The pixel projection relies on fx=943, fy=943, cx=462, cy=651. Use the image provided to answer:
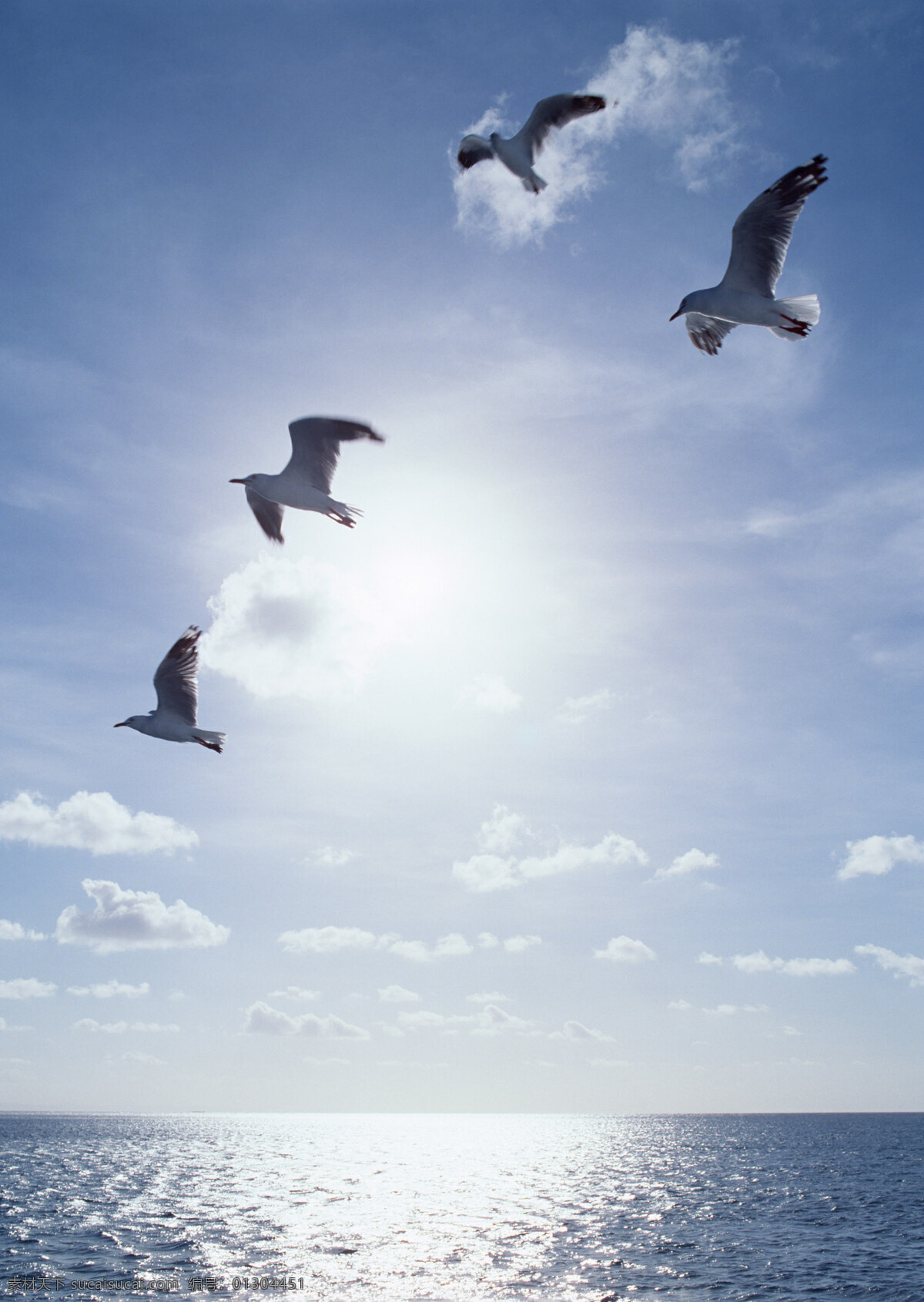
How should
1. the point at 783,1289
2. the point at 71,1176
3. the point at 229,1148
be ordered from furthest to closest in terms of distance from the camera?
the point at 229,1148 < the point at 71,1176 < the point at 783,1289

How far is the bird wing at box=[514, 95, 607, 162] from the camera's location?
1683cm

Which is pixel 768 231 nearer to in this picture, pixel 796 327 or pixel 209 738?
pixel 796 327

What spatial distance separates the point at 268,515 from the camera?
19797mm

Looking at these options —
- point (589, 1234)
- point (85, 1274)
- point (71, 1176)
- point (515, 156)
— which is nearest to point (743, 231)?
point (515, 156)

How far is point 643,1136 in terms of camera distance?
582 feet

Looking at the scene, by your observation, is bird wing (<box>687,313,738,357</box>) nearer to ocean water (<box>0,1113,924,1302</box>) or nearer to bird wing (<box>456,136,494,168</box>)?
bird wing (<box>456,136,494,168</box>)

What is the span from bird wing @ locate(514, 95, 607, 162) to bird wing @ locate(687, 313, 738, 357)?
411cm

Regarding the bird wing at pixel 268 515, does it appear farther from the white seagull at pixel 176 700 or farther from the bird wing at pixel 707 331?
the bird wing at pixel 707 331

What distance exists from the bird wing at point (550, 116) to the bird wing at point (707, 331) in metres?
4.11

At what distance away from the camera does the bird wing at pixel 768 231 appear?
15750 mm

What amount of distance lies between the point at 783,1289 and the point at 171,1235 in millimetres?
27251

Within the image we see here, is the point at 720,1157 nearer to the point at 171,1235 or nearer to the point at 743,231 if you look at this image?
the point at 171,1235

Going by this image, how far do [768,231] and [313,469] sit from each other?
9300mm

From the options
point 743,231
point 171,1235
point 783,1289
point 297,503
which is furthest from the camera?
point 171,1235
